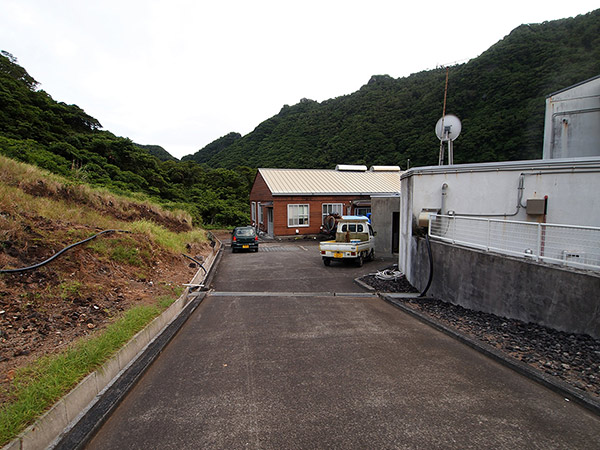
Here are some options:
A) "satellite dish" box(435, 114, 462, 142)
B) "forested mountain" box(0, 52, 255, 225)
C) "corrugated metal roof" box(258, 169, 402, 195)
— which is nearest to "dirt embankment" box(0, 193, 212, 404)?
"forested mountain" box(0, 52, 255, 225)

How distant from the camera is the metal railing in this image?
5020mm

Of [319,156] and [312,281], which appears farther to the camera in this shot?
[319,156]

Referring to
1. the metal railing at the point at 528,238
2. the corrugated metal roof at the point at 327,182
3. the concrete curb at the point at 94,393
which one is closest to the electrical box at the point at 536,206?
the metal railing at the point at 528,238

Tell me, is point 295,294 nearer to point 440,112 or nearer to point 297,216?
point 297,216

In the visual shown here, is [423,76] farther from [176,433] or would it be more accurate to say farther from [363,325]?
[176,433]

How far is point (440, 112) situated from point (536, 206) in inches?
1605

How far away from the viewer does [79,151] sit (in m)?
24.8

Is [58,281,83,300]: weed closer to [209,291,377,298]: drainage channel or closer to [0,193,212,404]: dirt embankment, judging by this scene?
[0,193,212,404]: dirt embankment

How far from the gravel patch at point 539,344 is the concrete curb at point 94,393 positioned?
5.39 meters

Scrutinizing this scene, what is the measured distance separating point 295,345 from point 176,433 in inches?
96.7

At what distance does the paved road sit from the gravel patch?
1.30 ft

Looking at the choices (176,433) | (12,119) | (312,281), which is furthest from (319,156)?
(176,433)

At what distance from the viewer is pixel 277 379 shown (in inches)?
162

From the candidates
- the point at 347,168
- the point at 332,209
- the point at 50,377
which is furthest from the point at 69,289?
the point at 347,168
